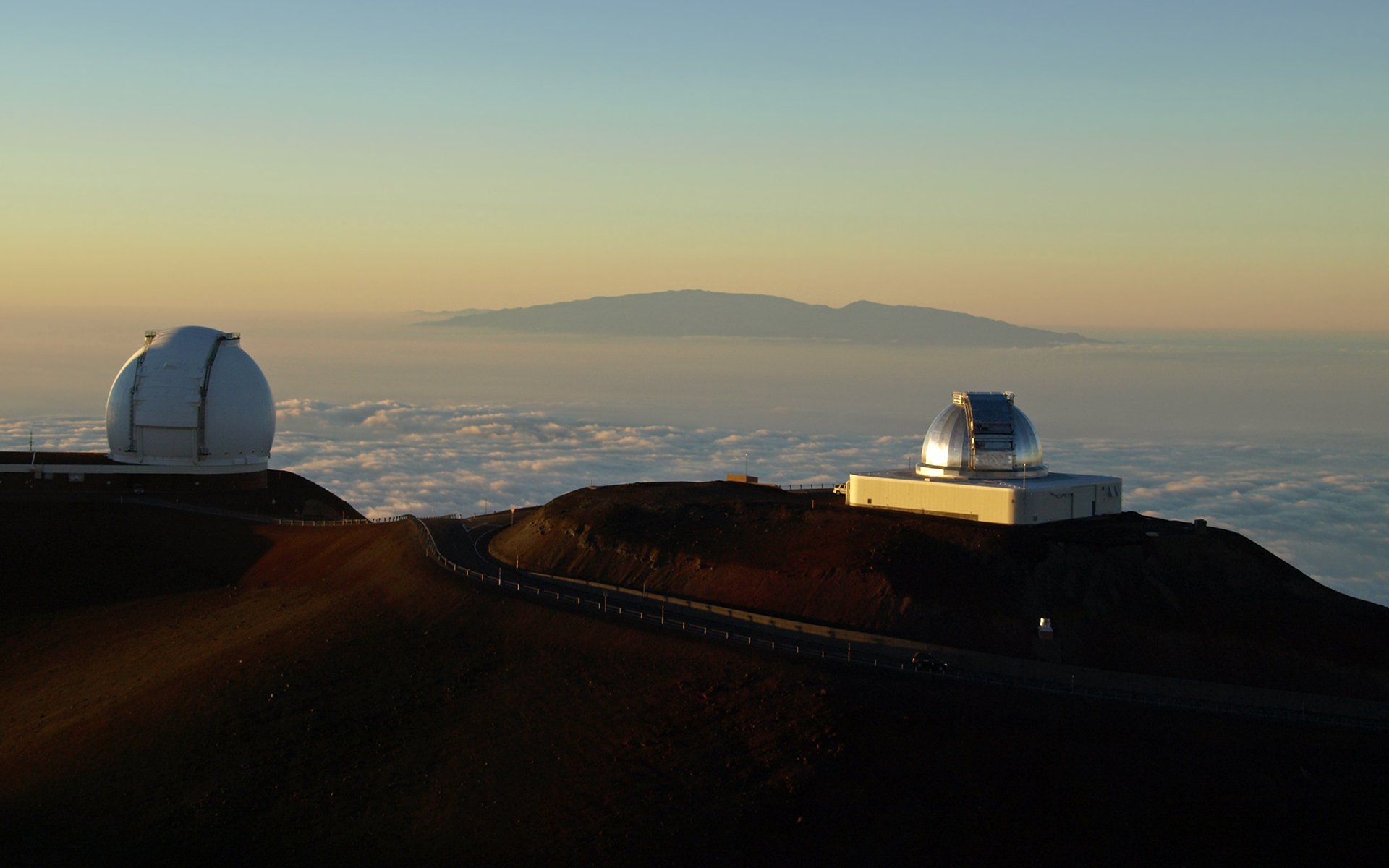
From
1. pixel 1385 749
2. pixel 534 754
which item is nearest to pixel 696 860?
pixel 534 754

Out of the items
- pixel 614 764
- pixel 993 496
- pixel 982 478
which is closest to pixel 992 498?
pixel 993 496

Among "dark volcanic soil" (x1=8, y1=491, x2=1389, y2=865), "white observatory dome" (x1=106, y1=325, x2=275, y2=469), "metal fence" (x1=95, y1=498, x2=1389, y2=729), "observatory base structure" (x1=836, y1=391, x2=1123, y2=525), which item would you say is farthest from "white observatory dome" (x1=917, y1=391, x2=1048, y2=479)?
"white observatory dome" (x1=106, y1=325, x2=275, y2=469)

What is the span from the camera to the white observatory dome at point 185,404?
59094mm

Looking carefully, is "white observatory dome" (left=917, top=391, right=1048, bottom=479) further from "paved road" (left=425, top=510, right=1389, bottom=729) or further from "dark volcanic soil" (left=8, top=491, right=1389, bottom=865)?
"dark volcanic soil" (left=8, top=491, right=1389, bottom=865)

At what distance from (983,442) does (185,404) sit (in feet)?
115

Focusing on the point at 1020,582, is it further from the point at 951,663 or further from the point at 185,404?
the point at 185,404

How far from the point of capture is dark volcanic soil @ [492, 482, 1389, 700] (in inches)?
1358

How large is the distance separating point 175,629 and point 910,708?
85.1 ft

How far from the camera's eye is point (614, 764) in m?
29.0

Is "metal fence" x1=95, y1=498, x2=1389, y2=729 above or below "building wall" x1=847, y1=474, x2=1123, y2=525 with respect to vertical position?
below

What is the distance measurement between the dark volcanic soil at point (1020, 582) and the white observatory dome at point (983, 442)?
2.76 meters

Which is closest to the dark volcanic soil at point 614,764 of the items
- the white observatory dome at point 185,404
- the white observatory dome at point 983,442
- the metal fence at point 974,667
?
the metal fence at point 974,667

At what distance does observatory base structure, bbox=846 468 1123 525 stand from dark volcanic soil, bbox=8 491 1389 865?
11.1m

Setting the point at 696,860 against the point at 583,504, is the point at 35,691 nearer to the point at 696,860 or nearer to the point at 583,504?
the point at 583,504
